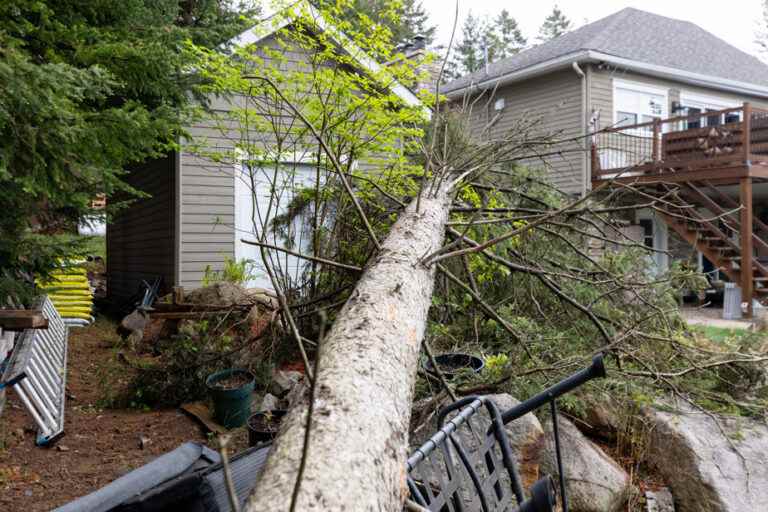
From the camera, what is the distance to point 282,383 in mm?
5023

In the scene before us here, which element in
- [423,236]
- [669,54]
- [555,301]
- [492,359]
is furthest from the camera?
[669,54]

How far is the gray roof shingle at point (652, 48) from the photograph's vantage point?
15057 mm

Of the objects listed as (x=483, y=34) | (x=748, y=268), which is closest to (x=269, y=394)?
(x=748, y=268)

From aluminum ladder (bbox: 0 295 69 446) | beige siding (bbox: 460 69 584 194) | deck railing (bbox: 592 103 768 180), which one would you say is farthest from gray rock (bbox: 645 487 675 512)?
beige siding (bbox: 460 69 584 194)

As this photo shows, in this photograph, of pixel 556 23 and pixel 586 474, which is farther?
pixel 556 23

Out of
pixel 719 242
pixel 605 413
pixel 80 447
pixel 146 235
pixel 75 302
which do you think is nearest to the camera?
pixel 605 413

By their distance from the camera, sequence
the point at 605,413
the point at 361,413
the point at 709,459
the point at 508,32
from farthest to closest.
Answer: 1. the point at 508,32
2. the point at 605,413
3. the point at 709,459
4. the point at 361,413

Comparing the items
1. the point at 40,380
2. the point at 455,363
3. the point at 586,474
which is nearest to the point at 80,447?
the point at 40,380

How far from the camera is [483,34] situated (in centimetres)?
4406

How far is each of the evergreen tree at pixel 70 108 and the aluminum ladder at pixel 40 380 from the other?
0.78 meters

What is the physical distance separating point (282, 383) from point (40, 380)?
6.44 ft

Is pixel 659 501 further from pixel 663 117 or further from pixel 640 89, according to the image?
pixel 663 117

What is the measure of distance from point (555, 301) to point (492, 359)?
1.82 meters

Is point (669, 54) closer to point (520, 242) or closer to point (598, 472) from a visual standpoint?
point (520, 242)
